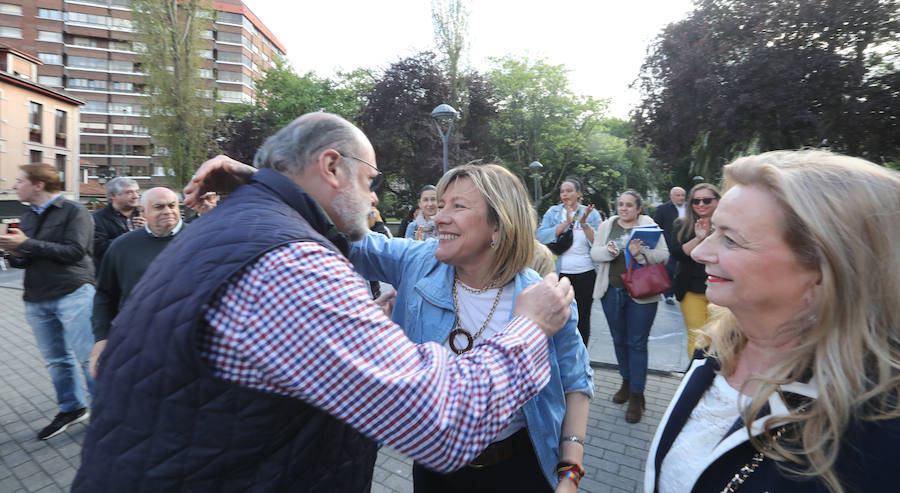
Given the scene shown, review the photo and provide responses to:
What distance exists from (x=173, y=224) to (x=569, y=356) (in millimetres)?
3288

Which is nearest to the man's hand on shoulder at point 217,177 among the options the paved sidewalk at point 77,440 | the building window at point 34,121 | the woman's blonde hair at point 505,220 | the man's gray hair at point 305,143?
the man's gray hair at point 305,143

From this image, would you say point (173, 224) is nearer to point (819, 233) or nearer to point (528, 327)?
point (528, 327)

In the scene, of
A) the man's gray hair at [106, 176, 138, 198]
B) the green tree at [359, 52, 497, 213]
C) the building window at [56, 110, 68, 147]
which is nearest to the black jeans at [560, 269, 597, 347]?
the man's gray hair at [106, 176, 138, 198]

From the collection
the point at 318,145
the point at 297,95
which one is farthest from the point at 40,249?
the point at 297,95

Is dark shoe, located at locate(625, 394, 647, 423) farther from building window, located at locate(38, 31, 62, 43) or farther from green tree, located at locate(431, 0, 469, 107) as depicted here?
building window, located at locate(38, 31, 62, 43)

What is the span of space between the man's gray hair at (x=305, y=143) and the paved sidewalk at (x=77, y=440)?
8.68ft

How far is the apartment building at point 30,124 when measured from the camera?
29672 mm

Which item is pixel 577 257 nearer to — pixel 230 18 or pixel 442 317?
pixel 442 317

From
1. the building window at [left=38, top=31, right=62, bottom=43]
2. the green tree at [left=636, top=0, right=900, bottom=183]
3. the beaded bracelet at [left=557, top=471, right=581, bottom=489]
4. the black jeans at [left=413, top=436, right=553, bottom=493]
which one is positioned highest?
the building window at [left=38, top=31, right=62, bottom=43]

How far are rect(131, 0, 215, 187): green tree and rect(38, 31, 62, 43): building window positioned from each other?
49.0 meters

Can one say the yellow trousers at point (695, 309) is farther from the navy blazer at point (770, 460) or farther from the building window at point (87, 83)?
the building window at point (87, 83)

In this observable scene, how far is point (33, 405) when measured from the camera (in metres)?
4.54

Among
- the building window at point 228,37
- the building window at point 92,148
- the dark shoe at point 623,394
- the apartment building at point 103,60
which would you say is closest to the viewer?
the dark shoe at point 623,394

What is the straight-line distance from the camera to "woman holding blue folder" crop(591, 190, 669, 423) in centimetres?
439
